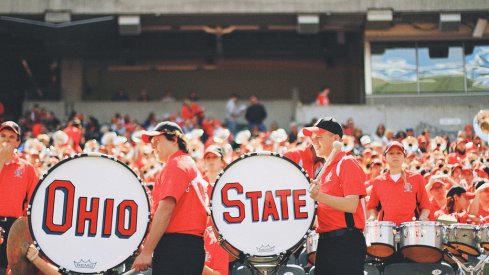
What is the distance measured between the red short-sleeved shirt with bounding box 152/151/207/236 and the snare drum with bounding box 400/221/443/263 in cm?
281

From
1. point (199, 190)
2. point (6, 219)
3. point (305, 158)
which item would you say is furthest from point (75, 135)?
point (199, 190)

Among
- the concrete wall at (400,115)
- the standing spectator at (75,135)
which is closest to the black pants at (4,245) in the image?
the standing spectator at (75,135)

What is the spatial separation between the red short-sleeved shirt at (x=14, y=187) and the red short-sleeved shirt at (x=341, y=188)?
3487mm

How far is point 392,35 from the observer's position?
79.6ft

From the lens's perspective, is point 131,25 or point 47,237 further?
point 131,25

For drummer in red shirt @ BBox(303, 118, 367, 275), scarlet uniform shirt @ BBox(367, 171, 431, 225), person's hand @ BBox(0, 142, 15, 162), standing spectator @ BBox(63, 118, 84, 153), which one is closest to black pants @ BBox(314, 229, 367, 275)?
drummer in red shirt @ BBox(303, 118, 367, 275)

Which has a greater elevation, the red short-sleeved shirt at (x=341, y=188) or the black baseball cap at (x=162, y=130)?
the black baseball cap at (x=162, y=130)

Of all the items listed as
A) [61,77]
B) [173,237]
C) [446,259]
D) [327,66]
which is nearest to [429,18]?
[327,66]

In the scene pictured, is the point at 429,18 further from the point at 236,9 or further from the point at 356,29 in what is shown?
the point at 236,9

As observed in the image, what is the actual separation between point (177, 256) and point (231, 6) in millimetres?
17990

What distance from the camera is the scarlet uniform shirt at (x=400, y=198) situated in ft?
27.5

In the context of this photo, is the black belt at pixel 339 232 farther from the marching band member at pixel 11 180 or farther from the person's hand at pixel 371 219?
the marching band member at pixel 11 180

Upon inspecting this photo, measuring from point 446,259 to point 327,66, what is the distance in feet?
67.7

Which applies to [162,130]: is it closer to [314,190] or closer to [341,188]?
[314,190]
